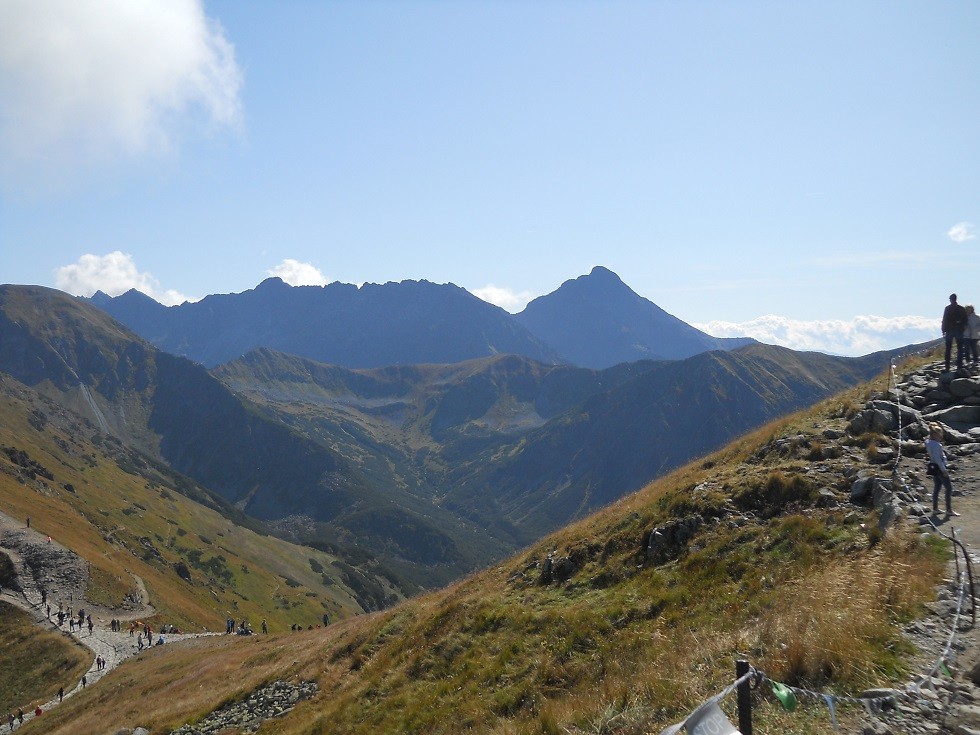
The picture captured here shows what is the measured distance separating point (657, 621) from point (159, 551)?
Result: 158798 millimetres

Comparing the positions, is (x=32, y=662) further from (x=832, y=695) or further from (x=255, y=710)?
(x=832, y=695)

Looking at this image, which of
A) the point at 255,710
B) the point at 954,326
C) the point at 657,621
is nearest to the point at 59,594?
the point at 255,710

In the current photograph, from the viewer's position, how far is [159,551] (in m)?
143

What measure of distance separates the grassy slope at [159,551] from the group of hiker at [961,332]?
103m

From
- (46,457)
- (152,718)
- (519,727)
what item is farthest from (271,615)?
(519,727)

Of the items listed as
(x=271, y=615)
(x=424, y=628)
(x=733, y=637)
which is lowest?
(x=271, y=615)

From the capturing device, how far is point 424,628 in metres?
22.0

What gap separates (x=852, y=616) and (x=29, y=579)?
102 metres

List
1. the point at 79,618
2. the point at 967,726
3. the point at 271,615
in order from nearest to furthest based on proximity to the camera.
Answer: the point at 967,726 → the point at 79,618 → the point at 271,615

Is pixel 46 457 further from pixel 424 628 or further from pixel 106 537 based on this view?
pixel 424 628

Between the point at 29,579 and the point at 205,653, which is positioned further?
the point at 29,579

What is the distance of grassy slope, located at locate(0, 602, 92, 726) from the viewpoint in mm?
56312

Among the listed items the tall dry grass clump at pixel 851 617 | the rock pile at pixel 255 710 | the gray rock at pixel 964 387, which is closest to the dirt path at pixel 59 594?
the rock pile at pixel 255 710

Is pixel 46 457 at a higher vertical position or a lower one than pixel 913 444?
lower
